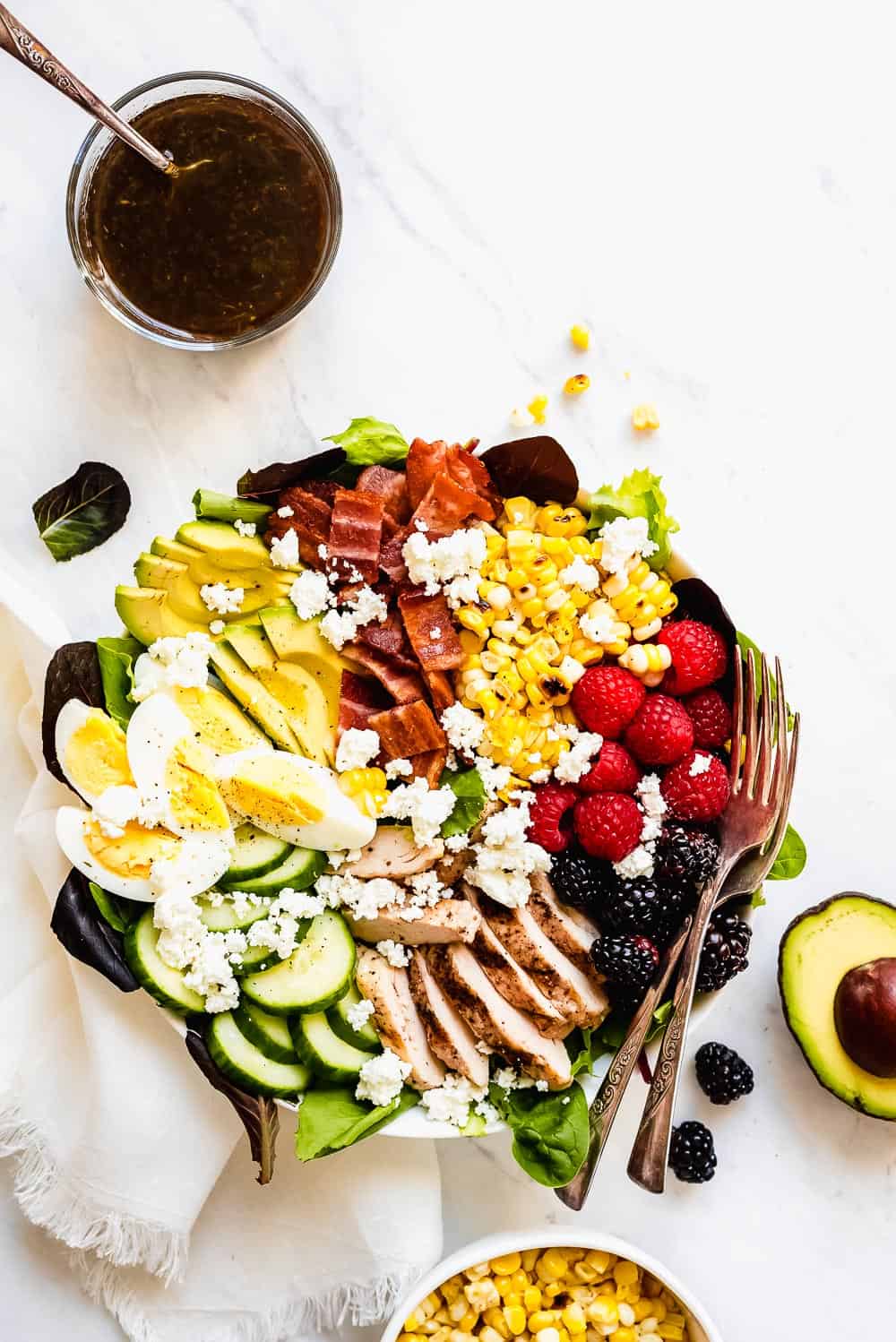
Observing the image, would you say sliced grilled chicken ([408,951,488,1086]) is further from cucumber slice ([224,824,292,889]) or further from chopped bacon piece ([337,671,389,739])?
chopped bacon piece ([337,671,389,739])

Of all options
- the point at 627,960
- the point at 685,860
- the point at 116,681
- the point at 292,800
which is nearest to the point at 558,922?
the point at 627,960

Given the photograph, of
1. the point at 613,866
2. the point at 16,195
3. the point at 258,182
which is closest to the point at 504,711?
the point at 613,866

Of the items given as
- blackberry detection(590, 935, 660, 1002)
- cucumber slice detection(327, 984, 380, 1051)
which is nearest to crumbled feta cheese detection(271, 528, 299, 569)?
cucumber slice detection(327, 984, 380, 1051)

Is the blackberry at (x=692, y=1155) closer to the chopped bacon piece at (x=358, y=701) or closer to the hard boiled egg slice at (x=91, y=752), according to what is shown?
the chopped bacon piece at (x=358, y=701)

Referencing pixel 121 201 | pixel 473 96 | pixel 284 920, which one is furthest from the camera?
pixel 473 96

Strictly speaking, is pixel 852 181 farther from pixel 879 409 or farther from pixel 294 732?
pixel 294 732

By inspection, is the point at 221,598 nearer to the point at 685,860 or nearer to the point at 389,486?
the point at 389,486

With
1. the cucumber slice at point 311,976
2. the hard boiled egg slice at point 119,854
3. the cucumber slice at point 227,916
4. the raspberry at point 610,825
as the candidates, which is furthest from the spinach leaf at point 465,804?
the hard boiled egg slice at point 119,854
